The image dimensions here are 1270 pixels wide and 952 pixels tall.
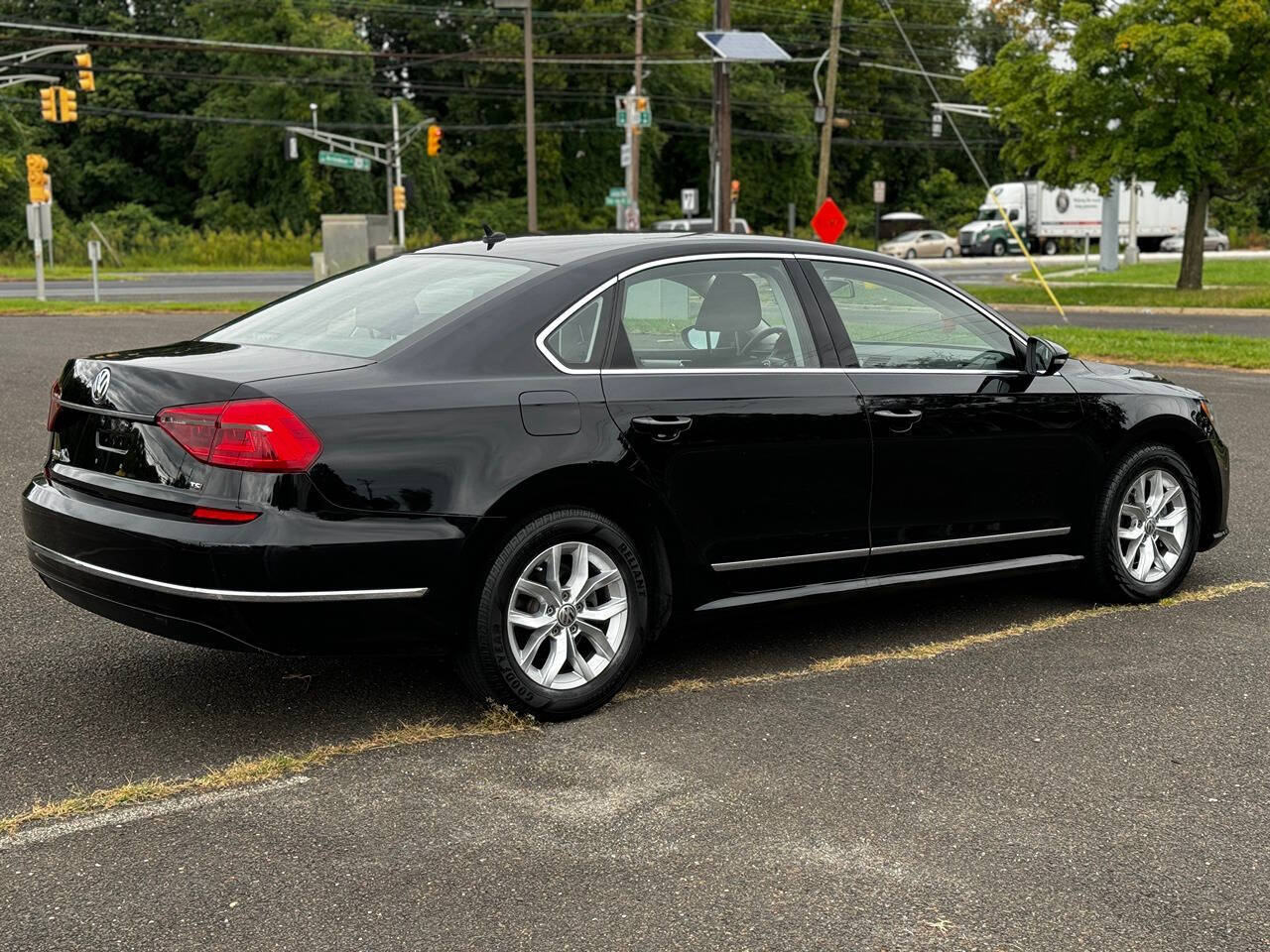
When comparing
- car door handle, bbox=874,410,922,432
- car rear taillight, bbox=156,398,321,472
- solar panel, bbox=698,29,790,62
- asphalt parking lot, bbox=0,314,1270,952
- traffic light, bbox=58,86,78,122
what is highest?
traffic light, bbox=58,86,78,122

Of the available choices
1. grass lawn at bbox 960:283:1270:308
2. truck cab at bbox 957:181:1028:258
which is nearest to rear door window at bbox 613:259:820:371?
grass lawn at bbox 960:283:1270:308

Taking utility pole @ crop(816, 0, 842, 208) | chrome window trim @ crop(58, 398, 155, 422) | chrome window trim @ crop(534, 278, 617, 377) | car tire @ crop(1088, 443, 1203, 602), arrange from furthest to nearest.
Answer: utility pole @ crop(816, 0, 842, 208) < car tire @ crop(1088, 443, 1203, 602) < chrome window trim @ crop(534, 278, 617, 377) < chrome window trim @ crop(58, 398, 155, 422)

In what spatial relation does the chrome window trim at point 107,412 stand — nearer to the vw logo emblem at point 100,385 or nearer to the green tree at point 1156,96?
the vw logo emblem at point 100,385

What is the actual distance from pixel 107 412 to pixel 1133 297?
29443mm

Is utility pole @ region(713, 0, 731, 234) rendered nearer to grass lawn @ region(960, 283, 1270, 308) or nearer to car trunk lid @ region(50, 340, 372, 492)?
grass lawn @ region(960, 283, 1270, 308)

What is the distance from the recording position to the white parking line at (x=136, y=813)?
3.91 metres

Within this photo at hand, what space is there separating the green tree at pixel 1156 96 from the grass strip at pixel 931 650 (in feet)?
77.5

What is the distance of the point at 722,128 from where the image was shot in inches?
1034

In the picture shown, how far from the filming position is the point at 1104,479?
251 inches

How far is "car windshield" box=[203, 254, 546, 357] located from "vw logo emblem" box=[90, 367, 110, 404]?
1.76 feet

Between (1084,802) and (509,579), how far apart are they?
1850 mm

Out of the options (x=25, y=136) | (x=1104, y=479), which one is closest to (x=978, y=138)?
(x=25, y=136)

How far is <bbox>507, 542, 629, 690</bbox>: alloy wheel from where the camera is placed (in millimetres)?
4836

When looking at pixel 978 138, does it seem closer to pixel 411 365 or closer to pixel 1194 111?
pixel 1194 111
